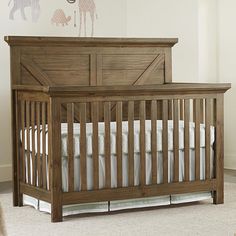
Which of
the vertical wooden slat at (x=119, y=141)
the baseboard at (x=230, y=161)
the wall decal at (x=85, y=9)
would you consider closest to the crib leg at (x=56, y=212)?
the vertical wooden slat at (x=119, y=141)

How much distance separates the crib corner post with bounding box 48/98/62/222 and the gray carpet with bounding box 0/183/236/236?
3.0 inches

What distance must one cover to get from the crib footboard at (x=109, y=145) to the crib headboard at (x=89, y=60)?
241mm

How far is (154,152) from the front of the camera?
12.2 feet

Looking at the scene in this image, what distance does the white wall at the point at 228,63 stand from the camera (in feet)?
17.0

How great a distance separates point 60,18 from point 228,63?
4.35 ft

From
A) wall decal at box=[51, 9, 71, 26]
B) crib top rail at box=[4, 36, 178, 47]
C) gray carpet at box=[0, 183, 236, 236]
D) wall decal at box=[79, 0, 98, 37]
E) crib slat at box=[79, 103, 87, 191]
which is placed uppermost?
wall decal at box=[79, 0, 98, 37]

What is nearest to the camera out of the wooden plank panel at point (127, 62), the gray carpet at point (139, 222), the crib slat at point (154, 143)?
the gray carpet at point (139, 222)

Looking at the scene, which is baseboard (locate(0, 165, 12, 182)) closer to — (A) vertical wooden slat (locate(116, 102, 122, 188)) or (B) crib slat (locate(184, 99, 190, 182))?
(A) vertical wooden slat (locate(116, 102, 122, 188))

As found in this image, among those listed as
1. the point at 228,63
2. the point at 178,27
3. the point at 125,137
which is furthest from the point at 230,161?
the point at 125,137

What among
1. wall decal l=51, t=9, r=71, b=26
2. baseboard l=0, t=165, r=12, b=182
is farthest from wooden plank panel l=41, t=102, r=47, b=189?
wall decal l=51, t=9, r=71, b=26

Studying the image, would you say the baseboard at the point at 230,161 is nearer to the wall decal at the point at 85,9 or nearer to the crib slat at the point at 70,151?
the wall decal at the point at 85,9

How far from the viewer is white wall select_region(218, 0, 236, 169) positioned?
5.17 m

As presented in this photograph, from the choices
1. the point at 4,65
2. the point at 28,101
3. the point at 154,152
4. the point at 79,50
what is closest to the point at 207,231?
the point at 154,152

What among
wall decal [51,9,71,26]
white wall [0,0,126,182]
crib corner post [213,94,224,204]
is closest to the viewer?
crib corner post [213,94,224,204]
